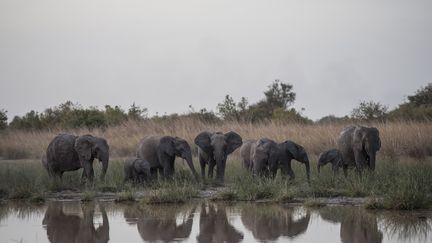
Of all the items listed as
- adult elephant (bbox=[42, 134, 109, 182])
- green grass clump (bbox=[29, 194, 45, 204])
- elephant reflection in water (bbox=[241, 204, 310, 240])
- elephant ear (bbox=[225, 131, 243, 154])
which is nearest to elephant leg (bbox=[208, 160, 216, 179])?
elephant ear (bbox=[225, 131, 243, 154])

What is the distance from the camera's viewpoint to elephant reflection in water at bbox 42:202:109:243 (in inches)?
479

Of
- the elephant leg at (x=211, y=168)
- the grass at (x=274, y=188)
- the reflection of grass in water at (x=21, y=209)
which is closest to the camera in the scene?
the grass at (x=274, y=188)

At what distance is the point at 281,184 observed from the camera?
17266 mm

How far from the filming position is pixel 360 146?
813 inches

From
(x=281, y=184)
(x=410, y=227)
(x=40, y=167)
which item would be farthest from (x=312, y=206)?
(x=40, y=167)

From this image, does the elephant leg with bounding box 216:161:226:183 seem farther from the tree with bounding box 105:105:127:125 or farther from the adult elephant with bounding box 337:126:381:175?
the tree with bounding box 105:105:127:125

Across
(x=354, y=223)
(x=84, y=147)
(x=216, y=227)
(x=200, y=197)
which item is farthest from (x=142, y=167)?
(x=354, y=223)

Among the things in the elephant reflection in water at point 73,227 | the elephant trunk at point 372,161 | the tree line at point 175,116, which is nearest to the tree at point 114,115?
the tree line at point 175,116

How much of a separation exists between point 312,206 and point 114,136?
1896 centimetres

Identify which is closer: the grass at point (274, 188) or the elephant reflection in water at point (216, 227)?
the elephant reflection in water at point (216, 227)

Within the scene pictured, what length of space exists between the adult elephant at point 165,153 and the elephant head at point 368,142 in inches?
170

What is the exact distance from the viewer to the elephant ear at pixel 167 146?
20297 mm

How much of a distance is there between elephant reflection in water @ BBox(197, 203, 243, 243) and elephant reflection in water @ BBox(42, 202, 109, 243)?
1.51 meters

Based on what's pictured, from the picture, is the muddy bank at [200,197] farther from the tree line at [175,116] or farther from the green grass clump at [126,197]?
the tree line at [175,116]
